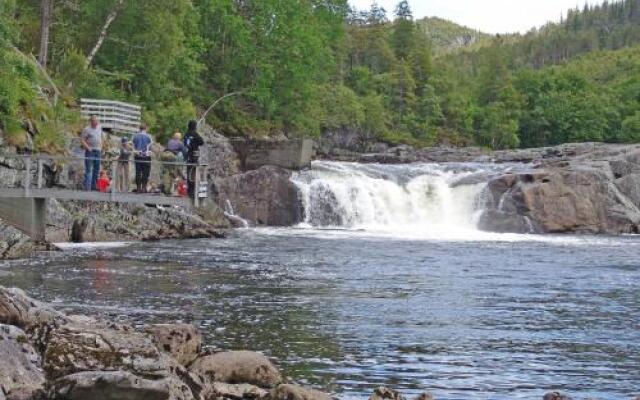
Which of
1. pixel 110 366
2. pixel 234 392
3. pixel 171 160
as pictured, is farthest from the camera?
pixel 171 160

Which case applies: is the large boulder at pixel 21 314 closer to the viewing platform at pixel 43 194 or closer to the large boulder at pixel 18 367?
the large boulder at pixel 18 367

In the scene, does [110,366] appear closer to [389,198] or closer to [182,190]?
[182,190]

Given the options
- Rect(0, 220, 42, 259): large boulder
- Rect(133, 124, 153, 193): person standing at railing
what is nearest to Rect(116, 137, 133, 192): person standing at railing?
Rect(133, 124, 153, 193): person standing at railing

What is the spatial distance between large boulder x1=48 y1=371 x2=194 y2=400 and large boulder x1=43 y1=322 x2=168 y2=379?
352 millimetres

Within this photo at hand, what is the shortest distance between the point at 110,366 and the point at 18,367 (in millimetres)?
994

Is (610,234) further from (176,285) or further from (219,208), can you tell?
(176,285)

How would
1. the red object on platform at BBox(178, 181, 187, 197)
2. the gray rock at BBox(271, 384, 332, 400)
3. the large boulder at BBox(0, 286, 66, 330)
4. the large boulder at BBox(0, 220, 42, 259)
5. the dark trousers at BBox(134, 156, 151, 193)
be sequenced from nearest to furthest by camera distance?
the gray rock at BBox(271, 384, 332, 400) < the large boulder at BBox(0, 286, 66, 330) < the large boulder at BBox(0, 220, 42, 259) < the red object on platform at BBox(178, 181, 187, 197) < the dark trousers at BBox(134, 156, 151, 193)

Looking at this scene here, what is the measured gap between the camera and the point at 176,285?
21688 millimetres

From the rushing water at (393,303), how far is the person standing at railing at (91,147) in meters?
2.31

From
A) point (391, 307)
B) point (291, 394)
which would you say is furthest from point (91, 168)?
point (291, 394)

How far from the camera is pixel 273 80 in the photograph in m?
64.8

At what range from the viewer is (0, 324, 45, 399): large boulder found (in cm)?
963

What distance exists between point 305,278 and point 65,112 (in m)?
17.7

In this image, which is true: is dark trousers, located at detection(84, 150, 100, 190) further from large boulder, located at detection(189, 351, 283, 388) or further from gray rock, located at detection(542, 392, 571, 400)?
gray rock, located at detection(542, 392, 571, 400)
